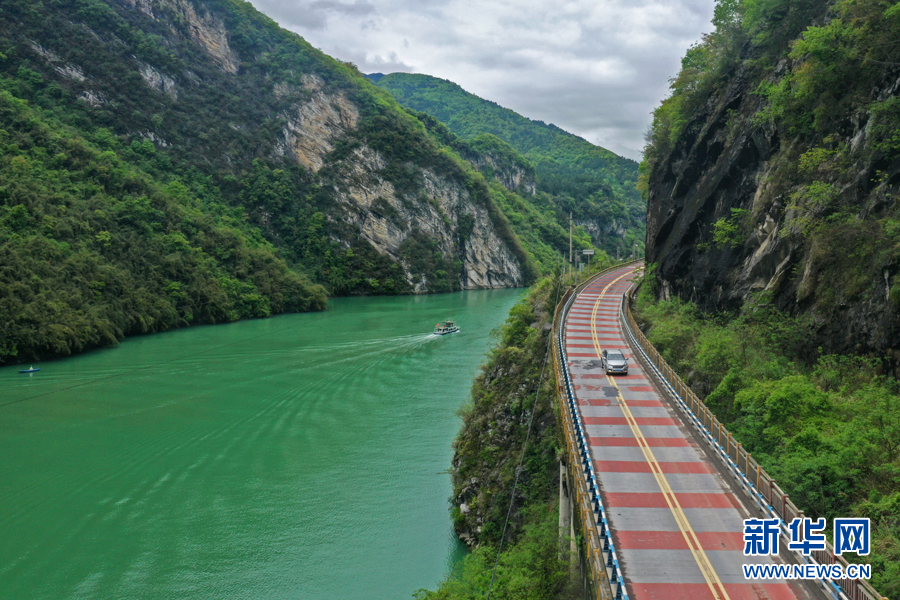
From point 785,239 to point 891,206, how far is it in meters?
5.59

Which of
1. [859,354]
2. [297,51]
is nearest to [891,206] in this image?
[859,354]

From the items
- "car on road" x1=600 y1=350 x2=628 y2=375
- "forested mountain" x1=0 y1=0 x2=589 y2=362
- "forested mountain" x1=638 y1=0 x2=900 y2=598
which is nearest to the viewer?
"forested mountain" x1=638 y1=0 x2=900 y2=598

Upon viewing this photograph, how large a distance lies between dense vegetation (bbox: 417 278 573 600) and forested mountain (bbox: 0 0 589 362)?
147 ft

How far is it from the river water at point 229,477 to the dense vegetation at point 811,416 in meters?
12.7

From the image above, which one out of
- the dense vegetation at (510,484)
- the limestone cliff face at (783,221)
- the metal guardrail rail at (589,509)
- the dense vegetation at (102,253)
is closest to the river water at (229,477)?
the dense vegetation at (510,484)

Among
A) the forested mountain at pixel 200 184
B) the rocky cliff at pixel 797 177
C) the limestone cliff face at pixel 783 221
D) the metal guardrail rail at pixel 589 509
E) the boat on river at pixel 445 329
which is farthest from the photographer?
the boat on river at pixel 445 329

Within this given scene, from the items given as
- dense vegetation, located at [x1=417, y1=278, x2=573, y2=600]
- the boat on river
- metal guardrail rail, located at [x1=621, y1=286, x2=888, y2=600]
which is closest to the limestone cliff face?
metal guardrail rail, located at [x1=621, y1=286, x2=888, y2=600]

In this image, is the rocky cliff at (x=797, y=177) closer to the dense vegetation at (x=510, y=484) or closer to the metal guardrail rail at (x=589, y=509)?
the metal guardrail rail at (x=589, y=509)

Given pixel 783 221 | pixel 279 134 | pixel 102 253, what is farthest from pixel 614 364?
pixel 279 134

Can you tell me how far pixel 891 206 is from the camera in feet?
62.3

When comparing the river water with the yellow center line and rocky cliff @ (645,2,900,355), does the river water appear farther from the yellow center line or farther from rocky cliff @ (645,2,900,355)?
rocky cliff @ (645,2,900,355)

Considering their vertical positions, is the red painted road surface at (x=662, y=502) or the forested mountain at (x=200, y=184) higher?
the forested mountain at (x=200, y=184)

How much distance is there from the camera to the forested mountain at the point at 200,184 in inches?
2638

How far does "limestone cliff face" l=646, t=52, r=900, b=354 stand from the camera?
62.4 ft
